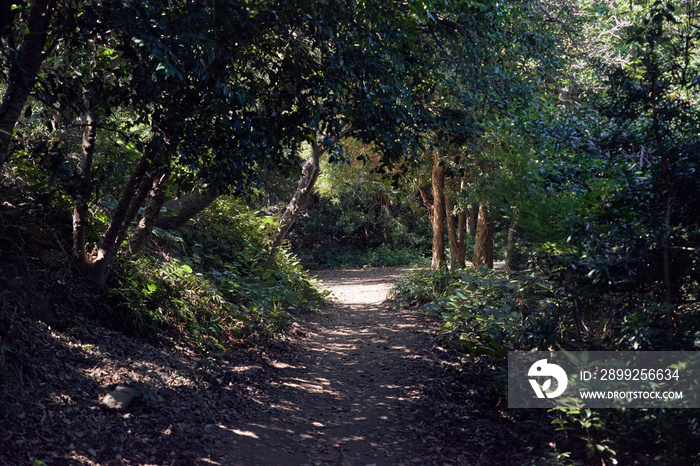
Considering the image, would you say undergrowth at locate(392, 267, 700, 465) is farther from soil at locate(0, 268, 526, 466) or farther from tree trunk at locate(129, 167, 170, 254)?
tree trunk at locate(129, 167, 170, 254)

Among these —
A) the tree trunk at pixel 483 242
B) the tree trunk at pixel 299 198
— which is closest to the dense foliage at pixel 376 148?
the tree trunk at pixel 299 198

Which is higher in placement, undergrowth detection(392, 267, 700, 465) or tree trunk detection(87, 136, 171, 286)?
tree trunk detection(87, 136, 171, 286)

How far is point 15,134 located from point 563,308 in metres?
6.56

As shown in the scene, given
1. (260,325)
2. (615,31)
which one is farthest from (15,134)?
(615,31)

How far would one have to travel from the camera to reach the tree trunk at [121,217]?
614 cm

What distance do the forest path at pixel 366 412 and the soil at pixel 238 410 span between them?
2 centimetres

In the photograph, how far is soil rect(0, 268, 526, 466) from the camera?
4.00 metres

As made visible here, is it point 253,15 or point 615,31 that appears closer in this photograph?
point 253,15

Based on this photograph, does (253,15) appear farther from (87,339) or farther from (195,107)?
(87,339)

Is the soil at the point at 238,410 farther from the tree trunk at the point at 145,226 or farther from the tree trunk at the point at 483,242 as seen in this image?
the tree trunk at the point at 483,242

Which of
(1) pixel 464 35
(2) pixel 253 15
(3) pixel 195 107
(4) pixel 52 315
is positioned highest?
(1) pixel 464 35

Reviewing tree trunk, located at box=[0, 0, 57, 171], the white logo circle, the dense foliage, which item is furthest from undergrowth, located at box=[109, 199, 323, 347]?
the white logo circle

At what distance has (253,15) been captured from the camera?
203 inches

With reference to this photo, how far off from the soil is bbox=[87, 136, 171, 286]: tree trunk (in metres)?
0.94
